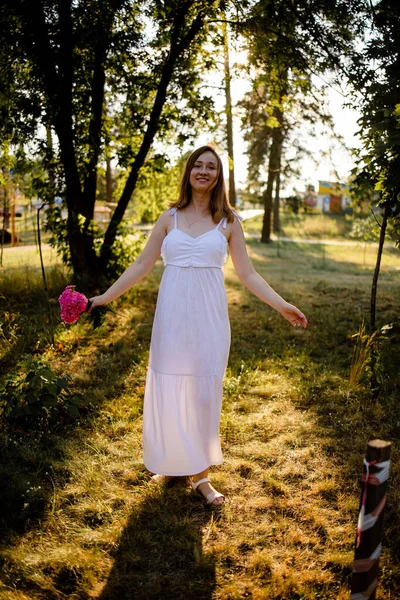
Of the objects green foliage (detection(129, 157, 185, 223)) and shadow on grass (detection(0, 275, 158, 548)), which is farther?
green foliage (detection(129, 157, 185, 223))

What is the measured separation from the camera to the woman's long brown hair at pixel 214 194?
3496 mm

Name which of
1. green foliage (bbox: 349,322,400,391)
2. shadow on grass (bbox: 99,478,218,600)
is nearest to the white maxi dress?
shadow on grass (bbox: 99,478,218,600)

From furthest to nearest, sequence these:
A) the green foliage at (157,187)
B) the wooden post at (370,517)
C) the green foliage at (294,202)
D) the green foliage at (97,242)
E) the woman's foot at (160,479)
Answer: the green foliage at (294,202), the green foliage at (157,187), the green foliage at (97,242), the woman's foot at (160,479), the wooden post at (370,517)

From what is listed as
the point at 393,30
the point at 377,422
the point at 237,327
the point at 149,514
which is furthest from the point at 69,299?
the point at 393,30

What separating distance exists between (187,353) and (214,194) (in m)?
1.09

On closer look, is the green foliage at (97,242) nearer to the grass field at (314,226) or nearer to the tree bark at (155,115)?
the tree bark at (155,115)

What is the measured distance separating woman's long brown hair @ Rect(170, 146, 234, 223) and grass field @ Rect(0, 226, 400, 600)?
1945 millimetres

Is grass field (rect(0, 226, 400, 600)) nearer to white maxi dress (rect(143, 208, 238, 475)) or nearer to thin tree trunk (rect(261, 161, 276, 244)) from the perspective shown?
white maxi dress (rect(143, 208, 238, 475))

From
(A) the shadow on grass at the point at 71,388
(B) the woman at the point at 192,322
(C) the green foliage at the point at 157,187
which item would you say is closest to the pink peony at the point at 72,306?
(B) the woman at the point at 192,322

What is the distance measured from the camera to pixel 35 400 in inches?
172

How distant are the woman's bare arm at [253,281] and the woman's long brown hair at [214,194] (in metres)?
0.12

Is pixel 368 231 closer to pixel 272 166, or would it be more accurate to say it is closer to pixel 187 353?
pixel 272 166

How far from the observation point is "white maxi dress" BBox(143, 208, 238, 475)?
133 inches

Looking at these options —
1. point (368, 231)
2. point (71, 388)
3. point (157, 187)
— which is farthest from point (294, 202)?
point (71, 388)
